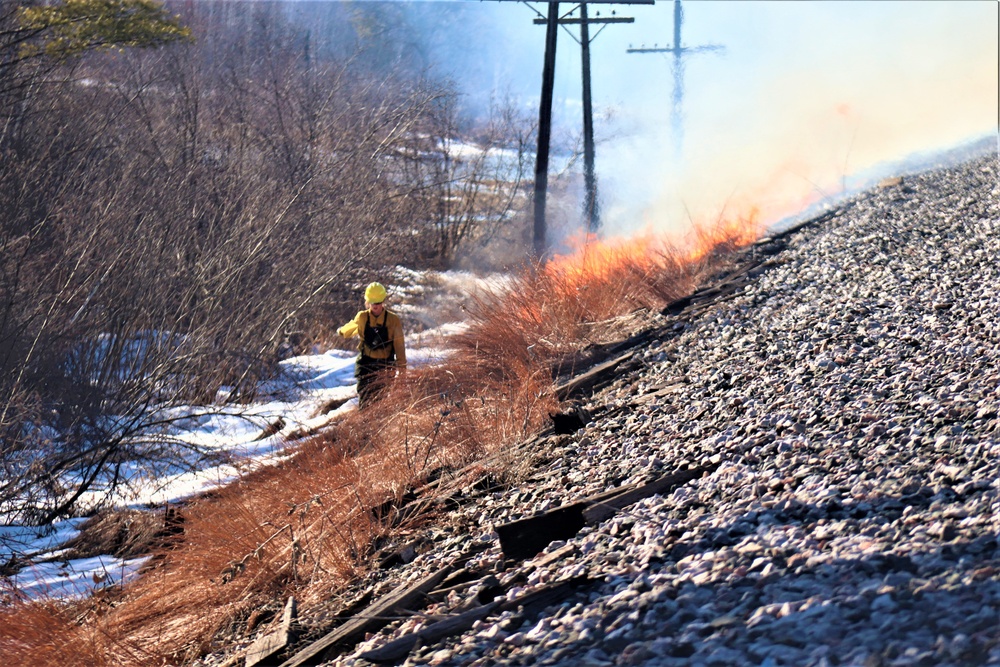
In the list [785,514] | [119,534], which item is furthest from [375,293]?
[785,514]

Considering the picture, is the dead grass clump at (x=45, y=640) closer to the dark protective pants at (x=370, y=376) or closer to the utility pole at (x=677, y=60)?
the dark protective pants at (x=370, y=376)

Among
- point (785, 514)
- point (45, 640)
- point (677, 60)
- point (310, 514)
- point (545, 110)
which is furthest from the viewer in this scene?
point (677, 60)

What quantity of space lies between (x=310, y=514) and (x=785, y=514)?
320cm

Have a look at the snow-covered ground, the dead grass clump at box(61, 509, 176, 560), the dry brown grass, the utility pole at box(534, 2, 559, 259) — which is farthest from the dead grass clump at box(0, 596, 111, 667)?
the utility pole at box(534, 2, 559, 259)

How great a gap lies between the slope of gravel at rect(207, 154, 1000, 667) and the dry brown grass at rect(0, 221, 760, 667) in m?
0.63

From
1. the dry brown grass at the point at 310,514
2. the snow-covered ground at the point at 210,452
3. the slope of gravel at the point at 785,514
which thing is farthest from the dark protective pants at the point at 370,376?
the slope of gravel at the point at 785,514

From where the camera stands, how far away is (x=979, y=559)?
329 centimetres

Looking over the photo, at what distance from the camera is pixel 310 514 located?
6.25 metres

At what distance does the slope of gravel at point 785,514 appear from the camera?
313cm

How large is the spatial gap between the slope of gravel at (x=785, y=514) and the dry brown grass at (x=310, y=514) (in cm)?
63

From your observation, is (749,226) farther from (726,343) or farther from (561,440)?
(561,440)

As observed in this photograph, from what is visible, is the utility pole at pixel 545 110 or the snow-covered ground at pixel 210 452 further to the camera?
the utility pole at pixel 545 110

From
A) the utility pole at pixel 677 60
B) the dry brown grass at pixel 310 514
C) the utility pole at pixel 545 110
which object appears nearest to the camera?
the dry brown grass at pixel 310 514

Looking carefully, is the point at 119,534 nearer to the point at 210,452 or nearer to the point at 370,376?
the point at 210,452
